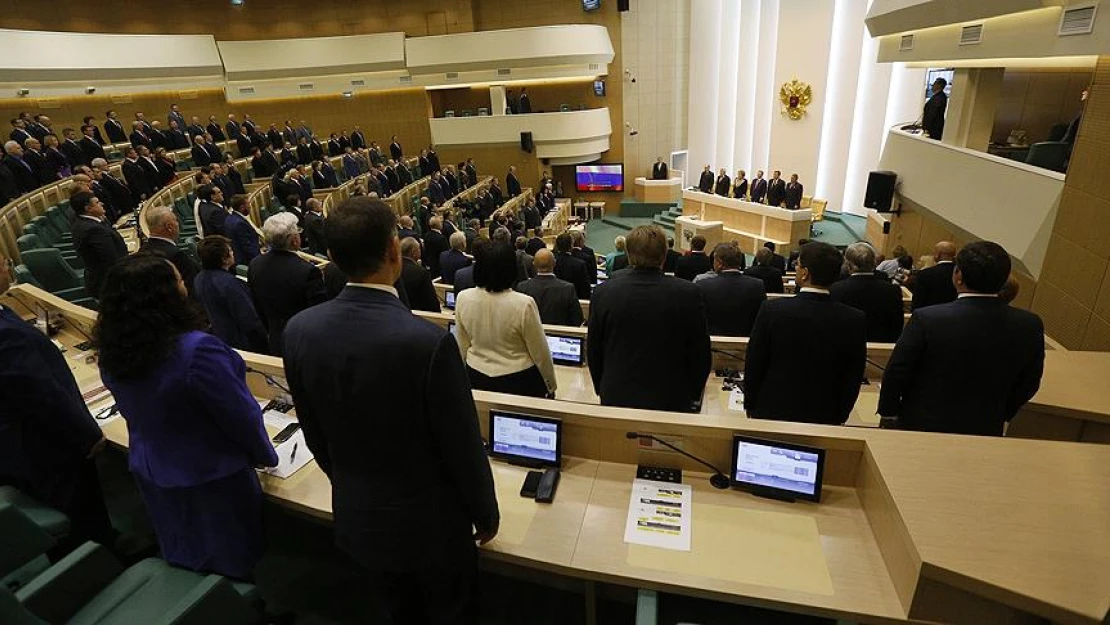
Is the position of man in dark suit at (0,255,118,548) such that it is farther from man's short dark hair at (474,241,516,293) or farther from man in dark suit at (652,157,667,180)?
man in dark suit at (652,157,667,180)

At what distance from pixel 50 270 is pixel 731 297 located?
20.4ft

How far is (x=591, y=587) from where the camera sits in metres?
1.90

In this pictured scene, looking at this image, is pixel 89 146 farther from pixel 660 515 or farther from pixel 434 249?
pixel 660 515

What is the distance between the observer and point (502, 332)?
2.69 metres

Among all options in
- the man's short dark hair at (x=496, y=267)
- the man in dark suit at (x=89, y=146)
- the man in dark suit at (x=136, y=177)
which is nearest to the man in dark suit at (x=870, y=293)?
the man's short dark hair at (x=496, y=267)

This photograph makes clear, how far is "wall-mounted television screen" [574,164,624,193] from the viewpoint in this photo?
17031mm

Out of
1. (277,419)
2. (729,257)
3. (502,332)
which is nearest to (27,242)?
(277,419)

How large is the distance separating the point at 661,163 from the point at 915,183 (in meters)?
9.06

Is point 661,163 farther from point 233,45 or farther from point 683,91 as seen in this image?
point 233,45

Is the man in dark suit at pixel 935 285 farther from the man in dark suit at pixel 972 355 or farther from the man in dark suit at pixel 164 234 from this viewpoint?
the man in dark suit at pixel 164 234

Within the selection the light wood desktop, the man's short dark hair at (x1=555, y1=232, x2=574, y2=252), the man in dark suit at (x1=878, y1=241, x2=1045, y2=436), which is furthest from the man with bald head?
the man in dark suit at (x1=878, y1=241, x2=1045, y2=436)

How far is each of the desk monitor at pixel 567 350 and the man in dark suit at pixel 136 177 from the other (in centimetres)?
834

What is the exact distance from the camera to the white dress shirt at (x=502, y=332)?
265cm

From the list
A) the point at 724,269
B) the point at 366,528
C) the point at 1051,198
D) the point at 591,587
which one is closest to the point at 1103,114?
the point at 1051,198
